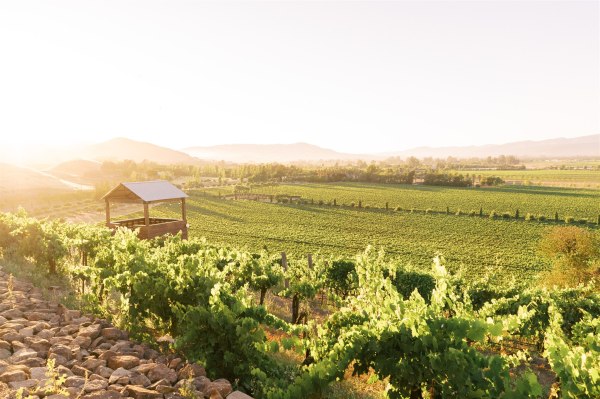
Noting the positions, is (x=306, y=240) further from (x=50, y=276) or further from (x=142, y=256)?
(x=142, y=256)

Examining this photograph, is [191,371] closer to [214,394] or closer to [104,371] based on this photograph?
[214,394]

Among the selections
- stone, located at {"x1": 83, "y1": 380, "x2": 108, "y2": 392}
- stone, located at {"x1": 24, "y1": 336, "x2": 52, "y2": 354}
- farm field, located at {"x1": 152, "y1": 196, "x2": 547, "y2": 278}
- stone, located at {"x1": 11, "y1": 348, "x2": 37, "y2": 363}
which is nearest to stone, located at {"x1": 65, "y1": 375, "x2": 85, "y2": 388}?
stone, located at {"x1": 83, "y1": 380, "x2": 108, "y2": 392}

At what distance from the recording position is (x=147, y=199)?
2297cm

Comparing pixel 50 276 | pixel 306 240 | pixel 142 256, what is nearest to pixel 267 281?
pixel 142 256

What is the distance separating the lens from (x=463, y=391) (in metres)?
4.74

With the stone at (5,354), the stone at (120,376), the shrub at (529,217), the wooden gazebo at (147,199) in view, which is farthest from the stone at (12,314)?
the shrub at (529,217)

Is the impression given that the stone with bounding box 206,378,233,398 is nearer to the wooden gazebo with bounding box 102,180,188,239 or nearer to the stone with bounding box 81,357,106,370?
the stone with bounding box 81,357,106,370

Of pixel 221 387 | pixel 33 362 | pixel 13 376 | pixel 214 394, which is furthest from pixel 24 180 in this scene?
pixel 214 394

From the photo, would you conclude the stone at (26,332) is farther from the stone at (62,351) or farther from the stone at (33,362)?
the stone at (33,362)

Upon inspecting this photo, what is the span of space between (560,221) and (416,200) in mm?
26556

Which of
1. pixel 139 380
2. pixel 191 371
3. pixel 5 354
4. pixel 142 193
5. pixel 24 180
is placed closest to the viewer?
pixel 139 380

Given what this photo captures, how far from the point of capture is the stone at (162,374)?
5648 mm

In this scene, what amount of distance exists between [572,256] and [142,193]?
31503 mm

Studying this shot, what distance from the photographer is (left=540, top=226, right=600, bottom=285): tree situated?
26822 millimetres
